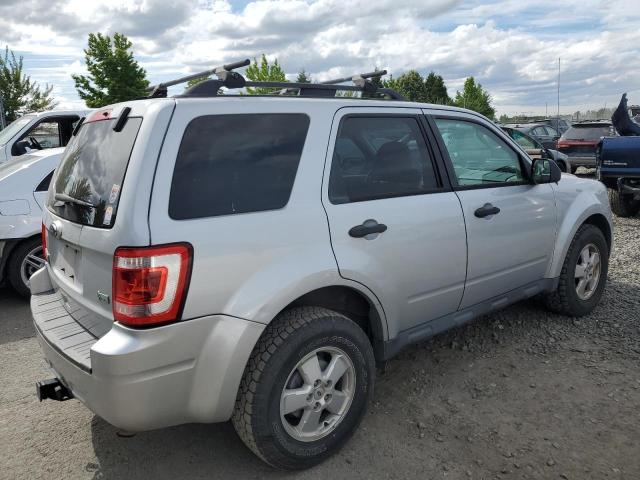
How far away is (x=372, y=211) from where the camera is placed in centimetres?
287

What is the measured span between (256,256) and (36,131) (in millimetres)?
6625

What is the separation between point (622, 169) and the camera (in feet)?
27.3

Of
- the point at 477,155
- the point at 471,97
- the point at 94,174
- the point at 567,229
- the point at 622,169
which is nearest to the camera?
the point at 94,174

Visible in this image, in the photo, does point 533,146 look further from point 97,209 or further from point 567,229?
point 97,209

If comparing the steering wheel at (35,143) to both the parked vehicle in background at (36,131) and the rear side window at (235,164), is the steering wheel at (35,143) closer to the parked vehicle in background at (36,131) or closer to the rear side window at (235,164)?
the parked vehicle in background at (36,131)

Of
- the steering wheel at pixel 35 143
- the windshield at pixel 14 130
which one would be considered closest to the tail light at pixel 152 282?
the windshield at pixel 14 130

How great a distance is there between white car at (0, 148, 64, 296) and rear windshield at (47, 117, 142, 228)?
101 inches

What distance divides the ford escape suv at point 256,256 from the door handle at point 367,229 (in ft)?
0.04

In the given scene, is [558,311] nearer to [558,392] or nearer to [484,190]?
[558,392]

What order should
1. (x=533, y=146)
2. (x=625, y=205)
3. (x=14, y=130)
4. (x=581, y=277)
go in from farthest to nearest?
(x=533, y=146) → (x=625, y=205) → (x=14, y=130) → (x=581, y=277)

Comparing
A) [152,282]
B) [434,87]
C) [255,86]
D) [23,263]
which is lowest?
[23,263]

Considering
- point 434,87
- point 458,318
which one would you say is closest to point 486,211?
point 458,318

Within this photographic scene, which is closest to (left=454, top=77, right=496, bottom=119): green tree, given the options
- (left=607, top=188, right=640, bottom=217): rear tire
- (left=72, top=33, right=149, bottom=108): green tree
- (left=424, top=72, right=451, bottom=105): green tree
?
(left=424, top=72, right=451, bottom=105): green tree

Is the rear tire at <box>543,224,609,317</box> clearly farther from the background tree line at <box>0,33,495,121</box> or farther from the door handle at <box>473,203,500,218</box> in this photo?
the background tree line at <box>0,33,495,121</box>
